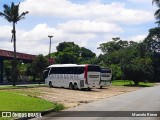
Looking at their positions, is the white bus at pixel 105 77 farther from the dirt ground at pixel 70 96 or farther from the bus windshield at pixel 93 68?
the dirt ground at pixel 70 96

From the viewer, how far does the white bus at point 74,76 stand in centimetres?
4053

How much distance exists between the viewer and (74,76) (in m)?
41.9

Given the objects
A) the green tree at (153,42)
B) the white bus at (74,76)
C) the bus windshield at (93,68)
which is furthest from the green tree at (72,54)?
the bus windshield at (93,68)

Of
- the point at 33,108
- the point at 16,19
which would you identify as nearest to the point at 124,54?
the point at 16,19

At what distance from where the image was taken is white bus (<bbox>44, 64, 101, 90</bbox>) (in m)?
40.5

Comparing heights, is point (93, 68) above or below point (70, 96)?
above

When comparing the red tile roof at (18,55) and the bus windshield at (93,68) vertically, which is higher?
the red tile roof at (18,55)

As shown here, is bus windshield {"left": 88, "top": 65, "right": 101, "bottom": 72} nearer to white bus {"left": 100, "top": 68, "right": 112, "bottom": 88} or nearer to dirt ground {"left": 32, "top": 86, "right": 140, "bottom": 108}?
dirt ground {"left": 32, "top": 86, "right": 140, "bottom": 108}

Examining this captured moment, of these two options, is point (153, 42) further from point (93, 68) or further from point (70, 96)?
point (70, 96)

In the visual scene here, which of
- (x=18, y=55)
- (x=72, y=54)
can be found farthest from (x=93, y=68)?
(x=72, y=54)

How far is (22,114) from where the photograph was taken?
1661cm

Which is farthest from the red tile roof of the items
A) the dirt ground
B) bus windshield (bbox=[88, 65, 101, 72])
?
the dirt ground

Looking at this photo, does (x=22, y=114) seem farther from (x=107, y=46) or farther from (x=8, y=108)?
(x=107, y=46)

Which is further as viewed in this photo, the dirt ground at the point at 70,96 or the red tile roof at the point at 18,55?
the red tile roof at the point at 18,55
